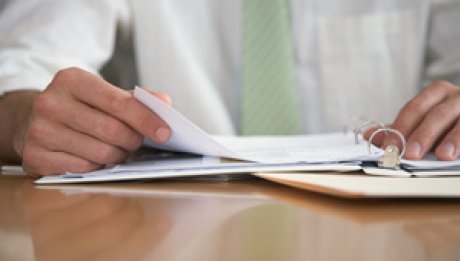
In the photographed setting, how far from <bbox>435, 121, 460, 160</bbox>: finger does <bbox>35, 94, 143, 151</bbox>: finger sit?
332 mm

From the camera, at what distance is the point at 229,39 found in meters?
1.28

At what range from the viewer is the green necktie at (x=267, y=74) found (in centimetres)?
116

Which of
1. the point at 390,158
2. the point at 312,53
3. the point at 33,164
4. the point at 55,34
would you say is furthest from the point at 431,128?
the point at 55,34

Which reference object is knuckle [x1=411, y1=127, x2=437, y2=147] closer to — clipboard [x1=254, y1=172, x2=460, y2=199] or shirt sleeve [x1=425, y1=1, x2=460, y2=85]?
clipboard [x1=254, y1=172, x2=460, y2=199]

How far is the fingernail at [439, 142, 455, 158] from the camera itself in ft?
2.12

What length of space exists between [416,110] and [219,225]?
0.42 m

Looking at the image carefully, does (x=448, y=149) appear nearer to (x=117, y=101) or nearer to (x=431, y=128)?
(x=431, y=128)

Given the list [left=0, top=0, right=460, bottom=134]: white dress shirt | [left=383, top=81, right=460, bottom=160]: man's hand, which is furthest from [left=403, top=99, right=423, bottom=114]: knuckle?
[left=0, top=0, right=460, bottom=134]: white dress shirt

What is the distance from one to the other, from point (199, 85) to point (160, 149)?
1.69 ft

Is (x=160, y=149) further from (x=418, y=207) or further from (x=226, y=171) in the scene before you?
(x=418, y=207)

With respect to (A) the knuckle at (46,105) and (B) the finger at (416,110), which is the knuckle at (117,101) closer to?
(A) the knuckle at (46,105)

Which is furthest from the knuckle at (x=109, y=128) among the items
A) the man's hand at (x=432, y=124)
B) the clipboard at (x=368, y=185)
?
the man's hand at (x=432, y=124)

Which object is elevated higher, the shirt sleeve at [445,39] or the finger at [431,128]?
the shirt sleeve at [445,39]

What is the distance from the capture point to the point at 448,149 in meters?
0.65
